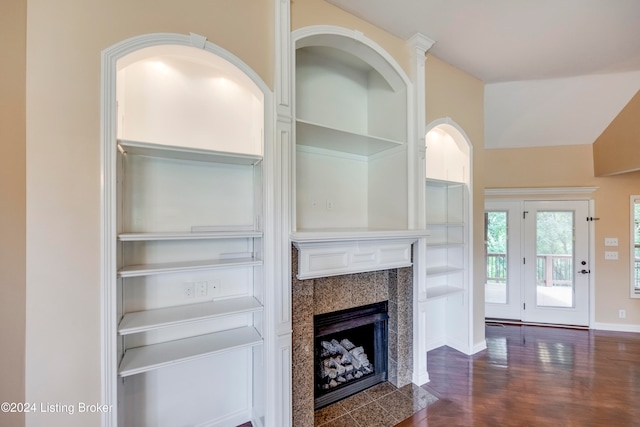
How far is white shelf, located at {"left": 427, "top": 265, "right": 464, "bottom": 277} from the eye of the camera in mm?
2969

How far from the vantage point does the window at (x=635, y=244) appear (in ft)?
13.3

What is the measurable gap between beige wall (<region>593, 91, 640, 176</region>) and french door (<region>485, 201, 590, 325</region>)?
0.64m

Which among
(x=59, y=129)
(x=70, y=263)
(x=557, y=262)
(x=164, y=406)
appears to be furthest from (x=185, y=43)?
(x=557, y=262)

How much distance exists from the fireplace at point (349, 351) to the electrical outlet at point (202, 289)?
905 millimetres

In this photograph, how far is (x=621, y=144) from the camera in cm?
375

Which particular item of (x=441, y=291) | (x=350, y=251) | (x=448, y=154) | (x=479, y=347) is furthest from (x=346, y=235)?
(x=479, y=347)

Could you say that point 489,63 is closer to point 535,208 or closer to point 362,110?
point 362,110

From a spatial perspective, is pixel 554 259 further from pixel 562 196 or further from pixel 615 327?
pixel 615 327

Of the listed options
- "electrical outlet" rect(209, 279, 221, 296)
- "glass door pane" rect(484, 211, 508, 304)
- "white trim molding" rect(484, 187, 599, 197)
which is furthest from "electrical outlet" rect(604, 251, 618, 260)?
"electrical outlet" rect(209, 279, 221, 296)

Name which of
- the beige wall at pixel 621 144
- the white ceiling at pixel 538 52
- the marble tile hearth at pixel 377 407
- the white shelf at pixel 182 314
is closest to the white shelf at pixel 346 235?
the white shelf at pixel 182 314

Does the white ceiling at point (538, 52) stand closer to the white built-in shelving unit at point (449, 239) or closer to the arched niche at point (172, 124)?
the white built-in shelving unit at point (449, 239)

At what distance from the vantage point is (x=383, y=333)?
104 inches

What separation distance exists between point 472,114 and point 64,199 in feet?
12.6

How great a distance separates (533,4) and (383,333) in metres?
3.01
